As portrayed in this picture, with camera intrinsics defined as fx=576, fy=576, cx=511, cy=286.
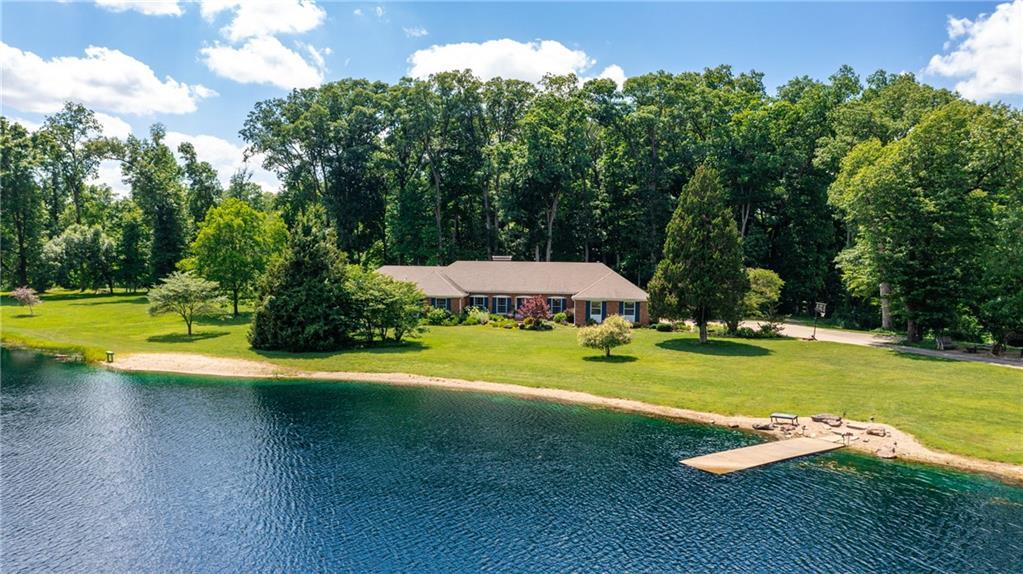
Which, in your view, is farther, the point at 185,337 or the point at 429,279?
the point at 429,279

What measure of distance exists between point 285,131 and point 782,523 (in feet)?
232

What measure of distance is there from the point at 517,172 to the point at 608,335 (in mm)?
32317

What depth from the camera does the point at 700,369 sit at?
1388 inches

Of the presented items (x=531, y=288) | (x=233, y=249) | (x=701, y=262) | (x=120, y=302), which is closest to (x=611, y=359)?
(x=701, y=262)

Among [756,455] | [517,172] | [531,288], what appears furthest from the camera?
[517,172]

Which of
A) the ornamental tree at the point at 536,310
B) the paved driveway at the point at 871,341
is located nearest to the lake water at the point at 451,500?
the paved driveway at the point at 871,341

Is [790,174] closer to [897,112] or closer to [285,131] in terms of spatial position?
[897,112]

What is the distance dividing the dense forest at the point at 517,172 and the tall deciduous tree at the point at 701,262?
41.2 feet

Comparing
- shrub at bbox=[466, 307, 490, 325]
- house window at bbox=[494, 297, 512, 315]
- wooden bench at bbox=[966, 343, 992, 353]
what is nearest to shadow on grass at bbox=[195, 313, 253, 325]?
shrub at bbox=[466, 307, 490, 325]

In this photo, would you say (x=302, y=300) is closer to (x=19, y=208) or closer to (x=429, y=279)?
(x=429, y=279)

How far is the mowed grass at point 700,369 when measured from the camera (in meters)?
26.2

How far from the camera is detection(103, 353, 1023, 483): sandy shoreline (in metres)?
22.2

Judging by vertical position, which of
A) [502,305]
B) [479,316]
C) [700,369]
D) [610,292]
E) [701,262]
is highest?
[701,262]

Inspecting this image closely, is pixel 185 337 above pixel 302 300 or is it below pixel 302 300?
below
